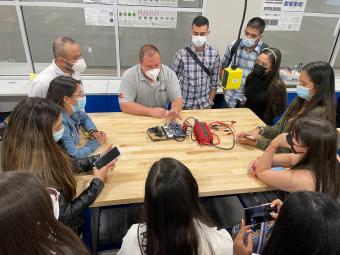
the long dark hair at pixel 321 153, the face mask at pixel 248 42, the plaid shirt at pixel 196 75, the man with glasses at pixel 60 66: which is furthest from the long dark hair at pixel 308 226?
the face mask at pixel 248 42

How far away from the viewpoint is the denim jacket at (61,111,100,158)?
1824mm

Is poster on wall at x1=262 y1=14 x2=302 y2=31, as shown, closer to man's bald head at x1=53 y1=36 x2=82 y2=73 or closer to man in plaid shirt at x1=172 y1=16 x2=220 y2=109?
man in plaid shirt at x1=172 y1=16 x2=220 y2=109

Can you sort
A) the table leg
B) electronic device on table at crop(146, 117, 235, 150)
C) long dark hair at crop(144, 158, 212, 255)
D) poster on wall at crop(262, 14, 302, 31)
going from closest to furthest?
long dark hair at crop(144, 158, 212, 255) → the table leg → electronic device on table at crop(146, 117, 235, 150) → poster on wall at crop(262, 14, 302, 31)

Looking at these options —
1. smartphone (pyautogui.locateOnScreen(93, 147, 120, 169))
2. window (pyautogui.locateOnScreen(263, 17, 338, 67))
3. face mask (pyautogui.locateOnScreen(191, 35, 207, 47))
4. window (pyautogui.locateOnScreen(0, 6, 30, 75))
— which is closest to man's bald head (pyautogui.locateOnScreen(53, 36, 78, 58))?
smartphone (pyautogui.locateOnScreen(93, 147, 120, 169))

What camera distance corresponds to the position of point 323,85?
6.54 feet

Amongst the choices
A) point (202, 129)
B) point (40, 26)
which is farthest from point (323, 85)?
point (40, 26)

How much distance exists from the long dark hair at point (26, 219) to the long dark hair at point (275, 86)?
2.30 meters

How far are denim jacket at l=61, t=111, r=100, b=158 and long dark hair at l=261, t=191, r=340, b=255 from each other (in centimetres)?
133

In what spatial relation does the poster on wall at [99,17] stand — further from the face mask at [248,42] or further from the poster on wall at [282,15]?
the poster on wall at [282,15]

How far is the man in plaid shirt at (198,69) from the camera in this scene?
2.93 m

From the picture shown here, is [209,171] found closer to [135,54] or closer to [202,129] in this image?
[202,129]

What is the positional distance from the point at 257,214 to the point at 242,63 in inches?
85.9

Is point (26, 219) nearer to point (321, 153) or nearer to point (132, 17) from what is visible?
point (321, 153)

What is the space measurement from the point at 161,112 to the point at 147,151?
571 millimetres
